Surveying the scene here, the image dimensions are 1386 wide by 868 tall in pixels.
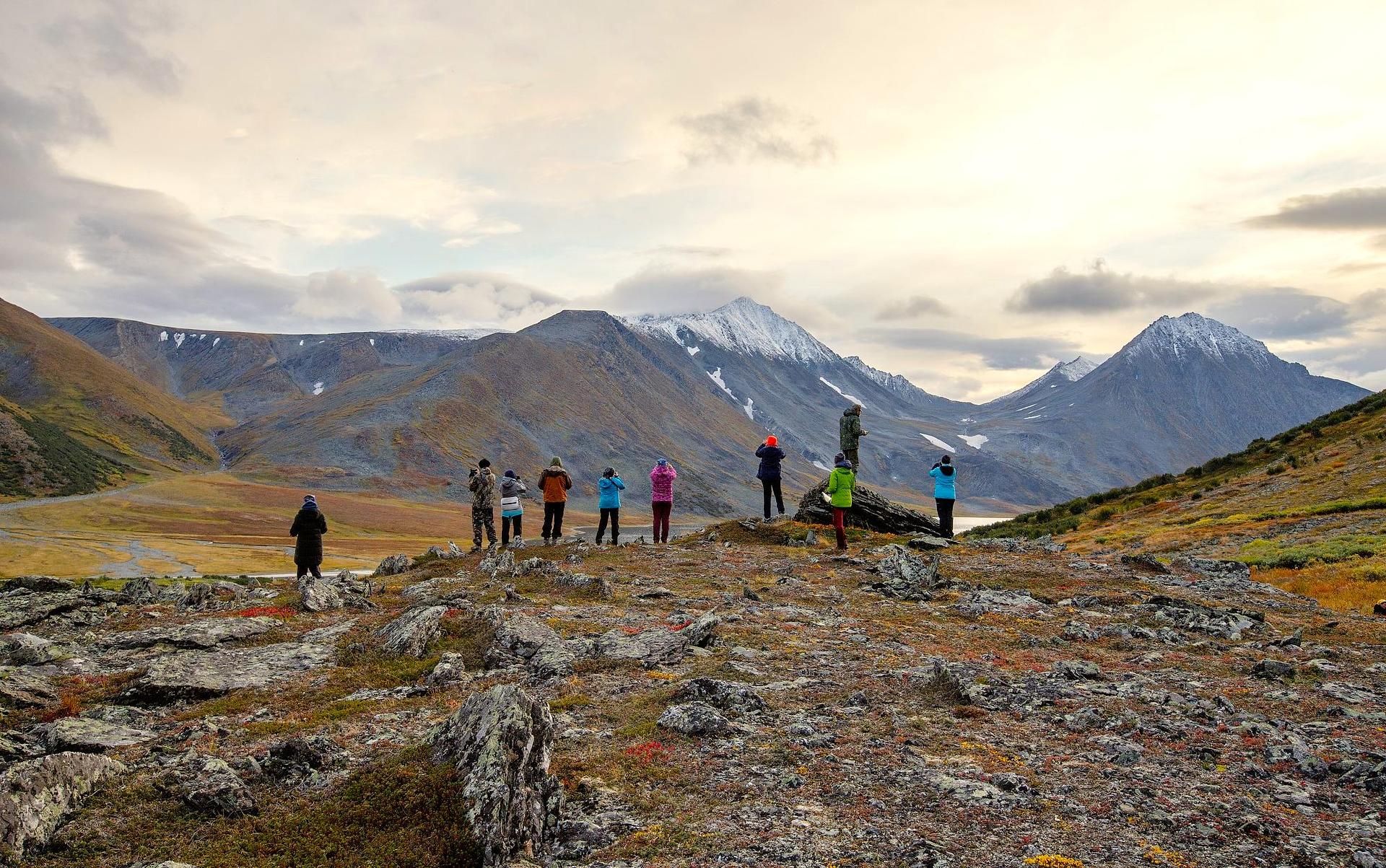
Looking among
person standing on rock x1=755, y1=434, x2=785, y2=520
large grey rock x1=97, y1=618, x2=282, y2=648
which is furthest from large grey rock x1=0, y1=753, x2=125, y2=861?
person standing on rock x1=755, y1=434, x2=785, y2=520

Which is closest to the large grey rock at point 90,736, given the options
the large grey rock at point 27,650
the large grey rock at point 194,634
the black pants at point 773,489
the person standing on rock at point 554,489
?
the large grey rock at point 27,650

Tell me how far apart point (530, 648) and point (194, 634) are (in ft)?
24.6

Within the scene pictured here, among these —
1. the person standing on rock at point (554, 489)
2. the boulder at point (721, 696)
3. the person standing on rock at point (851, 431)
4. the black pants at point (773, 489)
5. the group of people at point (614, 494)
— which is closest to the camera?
the boulder at point (721, 696)

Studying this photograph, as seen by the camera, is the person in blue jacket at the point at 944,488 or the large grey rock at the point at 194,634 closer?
the large grey rock at the point at 194,634

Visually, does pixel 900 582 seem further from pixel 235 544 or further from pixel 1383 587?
pixel 235 544

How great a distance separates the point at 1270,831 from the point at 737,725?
643 centimetres

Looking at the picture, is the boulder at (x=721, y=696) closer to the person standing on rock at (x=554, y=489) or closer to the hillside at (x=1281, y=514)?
the hillside at (x=1281, y=514)

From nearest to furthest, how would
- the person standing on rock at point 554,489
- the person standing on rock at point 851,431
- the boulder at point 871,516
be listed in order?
1. the person standing on rock at point 554,489
2. the person standing on rock at point 851,431
3. the boulder at point 871,516

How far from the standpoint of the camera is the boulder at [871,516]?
131 ft

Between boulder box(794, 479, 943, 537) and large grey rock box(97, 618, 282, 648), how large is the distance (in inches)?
1093

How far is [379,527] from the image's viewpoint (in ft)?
618

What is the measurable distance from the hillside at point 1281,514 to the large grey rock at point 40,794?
26.3 meters

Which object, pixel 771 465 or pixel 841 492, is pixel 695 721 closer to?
pixel 841 492

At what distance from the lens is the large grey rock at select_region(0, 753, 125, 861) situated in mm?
7266
